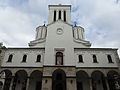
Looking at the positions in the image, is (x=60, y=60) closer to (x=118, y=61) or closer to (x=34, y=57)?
(x=34, y=57)

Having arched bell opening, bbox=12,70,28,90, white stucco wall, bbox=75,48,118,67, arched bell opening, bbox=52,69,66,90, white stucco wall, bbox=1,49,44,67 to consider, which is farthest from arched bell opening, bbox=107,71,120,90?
arched bell opening, bbox=12,70,28,90

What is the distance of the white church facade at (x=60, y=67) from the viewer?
19750 mm

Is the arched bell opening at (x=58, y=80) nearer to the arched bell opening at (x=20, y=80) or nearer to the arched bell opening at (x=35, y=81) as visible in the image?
the arched bell opening at (x=35, y=81)

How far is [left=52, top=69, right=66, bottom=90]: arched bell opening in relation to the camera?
66.8 feet

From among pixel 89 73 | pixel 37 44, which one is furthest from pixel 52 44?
pixel 89 73

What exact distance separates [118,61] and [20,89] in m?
16.6

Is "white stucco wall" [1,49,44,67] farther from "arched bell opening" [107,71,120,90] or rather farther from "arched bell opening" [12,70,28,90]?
"arched bell opening" [107,71,120,90]

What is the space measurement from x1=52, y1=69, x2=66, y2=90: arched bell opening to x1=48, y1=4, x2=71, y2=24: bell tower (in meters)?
11.1

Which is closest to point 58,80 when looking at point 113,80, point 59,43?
point 59,43

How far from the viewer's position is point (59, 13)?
2850cm

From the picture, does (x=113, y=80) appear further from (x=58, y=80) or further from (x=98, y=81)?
(x=58, y=80)

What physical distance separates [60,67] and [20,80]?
7455 mm

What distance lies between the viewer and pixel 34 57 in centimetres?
2164

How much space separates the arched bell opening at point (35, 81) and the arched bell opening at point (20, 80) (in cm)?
107
